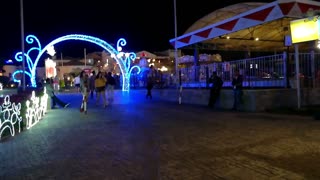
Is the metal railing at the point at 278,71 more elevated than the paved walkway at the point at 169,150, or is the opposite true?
the metal railing at the point at 278,71

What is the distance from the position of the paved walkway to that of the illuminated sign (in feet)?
11.1

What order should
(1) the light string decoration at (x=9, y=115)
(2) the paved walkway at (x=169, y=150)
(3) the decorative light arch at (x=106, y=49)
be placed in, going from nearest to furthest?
(2) the paved walkway at (x=169, y=150)
(1) the light string decoration at (x=9, y=115)
(3) the decorative light arch at (x=106, y=49)

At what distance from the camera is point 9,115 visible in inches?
450

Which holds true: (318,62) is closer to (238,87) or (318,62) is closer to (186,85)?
(238,87)

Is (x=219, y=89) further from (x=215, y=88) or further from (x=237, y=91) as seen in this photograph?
(x=237, y=91)

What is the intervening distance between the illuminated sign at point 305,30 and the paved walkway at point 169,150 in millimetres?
3380

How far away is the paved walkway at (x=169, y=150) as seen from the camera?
22.6 feet

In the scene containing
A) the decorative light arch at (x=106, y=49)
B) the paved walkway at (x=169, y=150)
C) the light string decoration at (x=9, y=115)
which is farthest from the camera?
the decorative light arch at (x=106, y=49)

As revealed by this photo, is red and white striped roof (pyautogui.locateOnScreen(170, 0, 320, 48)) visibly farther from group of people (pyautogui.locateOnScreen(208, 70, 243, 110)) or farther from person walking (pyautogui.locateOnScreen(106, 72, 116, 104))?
person walking (pyautogui.locateOnScreen(106, 72, 116, 104))

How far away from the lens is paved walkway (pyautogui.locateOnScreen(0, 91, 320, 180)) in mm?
6879

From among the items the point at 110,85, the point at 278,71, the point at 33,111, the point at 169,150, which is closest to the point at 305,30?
the point at 278,71

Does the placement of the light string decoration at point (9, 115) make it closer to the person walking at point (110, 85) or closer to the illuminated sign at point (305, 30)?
the illuminated sign at point (305, 30)

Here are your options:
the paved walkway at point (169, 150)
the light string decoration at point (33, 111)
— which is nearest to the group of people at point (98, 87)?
the light string decoration at point (33, 111)

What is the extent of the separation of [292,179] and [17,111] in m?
8.73
